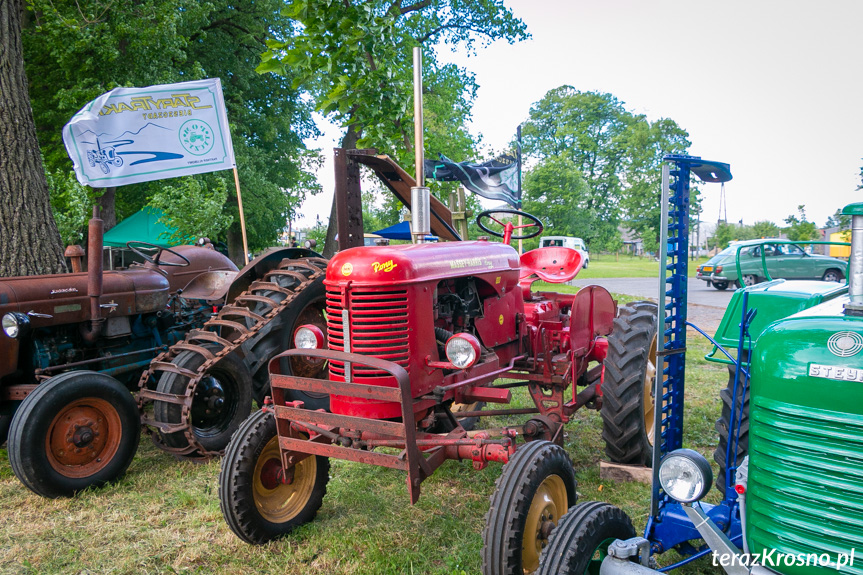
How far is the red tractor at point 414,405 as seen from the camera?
8.23 feet

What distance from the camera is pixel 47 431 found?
3678mm

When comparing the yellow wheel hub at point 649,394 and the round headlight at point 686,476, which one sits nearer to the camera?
the round headlight at point 686,476

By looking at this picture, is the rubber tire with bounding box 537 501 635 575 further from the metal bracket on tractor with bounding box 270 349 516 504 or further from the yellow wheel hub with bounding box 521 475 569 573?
the metal bracket on tractor with bounding box 270 349 516 504

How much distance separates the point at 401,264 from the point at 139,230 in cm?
1309

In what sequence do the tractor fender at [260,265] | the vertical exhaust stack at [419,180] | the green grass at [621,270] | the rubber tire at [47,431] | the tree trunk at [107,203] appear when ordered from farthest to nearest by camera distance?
the green grass at [621,270]
the tree trunk at [107,203]
the tractor fender at [260,265]
the rubber tire at [47,431]
the vertical exhaust stack at [419,180]

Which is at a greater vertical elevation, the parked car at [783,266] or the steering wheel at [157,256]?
the steering wheel at [157,256]

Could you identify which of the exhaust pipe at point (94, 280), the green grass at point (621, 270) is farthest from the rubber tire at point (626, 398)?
the green grass at point (621, 270)

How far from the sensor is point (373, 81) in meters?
5.60

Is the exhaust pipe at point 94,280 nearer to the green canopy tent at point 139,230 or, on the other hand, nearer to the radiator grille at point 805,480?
the radiator grille at point 805,480

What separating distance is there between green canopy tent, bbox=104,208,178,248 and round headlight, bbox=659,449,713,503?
44.2 feet

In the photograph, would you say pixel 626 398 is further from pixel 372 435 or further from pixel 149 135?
pixel 149 135

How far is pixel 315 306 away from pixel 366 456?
8.95 feet

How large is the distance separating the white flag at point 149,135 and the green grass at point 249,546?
3855 mm

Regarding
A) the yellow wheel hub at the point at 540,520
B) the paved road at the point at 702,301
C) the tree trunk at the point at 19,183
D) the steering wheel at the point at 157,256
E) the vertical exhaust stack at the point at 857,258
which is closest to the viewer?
the vertical exhaust stack at the point at 857,258
